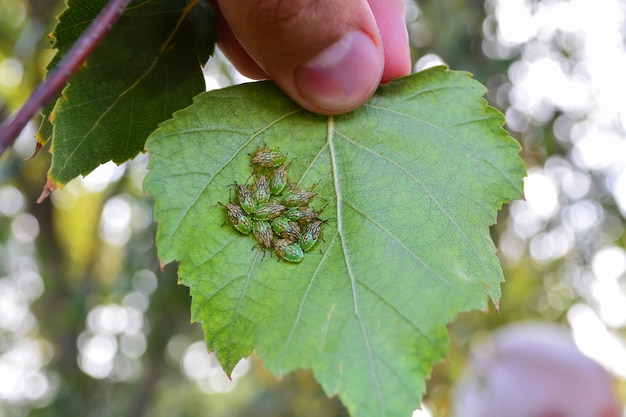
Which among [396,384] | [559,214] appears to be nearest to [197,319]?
[396,384]

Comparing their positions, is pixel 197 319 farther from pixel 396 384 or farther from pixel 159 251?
pixel 396 384

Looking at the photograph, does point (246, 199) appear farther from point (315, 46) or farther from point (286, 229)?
point (315, 46)

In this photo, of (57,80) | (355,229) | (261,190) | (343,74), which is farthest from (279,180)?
(57,80)

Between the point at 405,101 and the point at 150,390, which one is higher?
the point at 405,101

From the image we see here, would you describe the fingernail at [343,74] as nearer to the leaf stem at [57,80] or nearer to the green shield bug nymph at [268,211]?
the green shield bug nymph at [268,211]

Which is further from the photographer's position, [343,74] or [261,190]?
[343,74]

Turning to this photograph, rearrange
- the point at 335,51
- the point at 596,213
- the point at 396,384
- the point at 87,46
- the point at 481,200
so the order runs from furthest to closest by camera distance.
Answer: the point at 596,213, the point at 335,51, the point at 481,200, the point at 396,384, the point at 87,46
